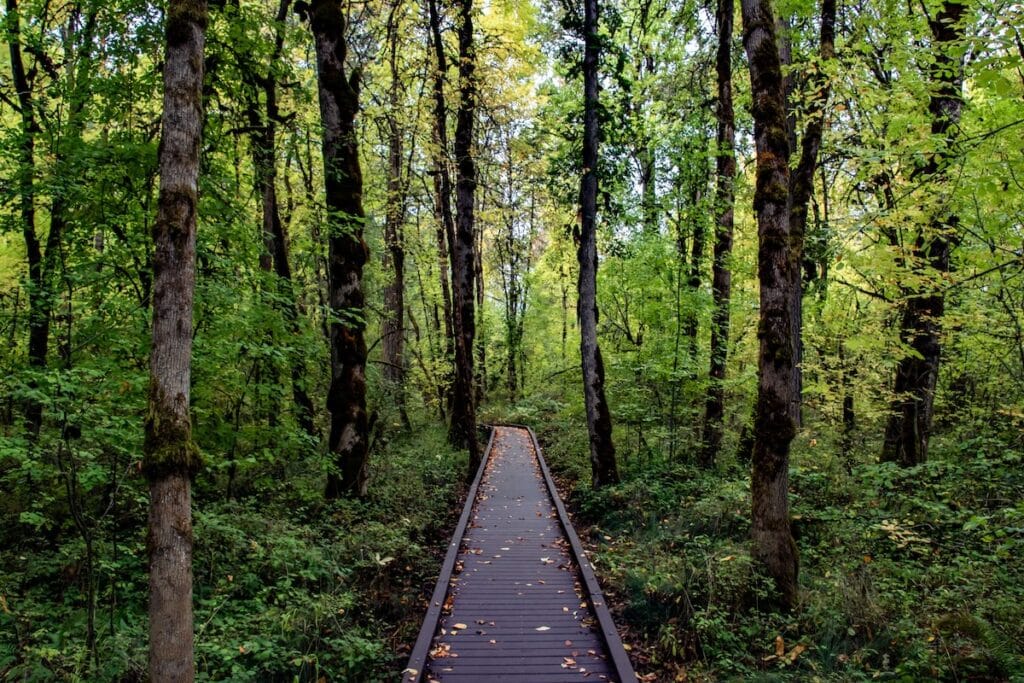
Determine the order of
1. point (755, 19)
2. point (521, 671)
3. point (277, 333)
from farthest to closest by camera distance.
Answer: point (277, 333), point (755, 19), point (521, 671)

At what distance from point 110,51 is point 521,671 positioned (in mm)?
8494

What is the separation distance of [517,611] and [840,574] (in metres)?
3.84

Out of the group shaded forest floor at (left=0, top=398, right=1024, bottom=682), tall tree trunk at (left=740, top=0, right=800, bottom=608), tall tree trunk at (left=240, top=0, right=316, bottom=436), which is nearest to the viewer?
shaded forest floor at (left=0, top=398, right=1024, bottom=682)

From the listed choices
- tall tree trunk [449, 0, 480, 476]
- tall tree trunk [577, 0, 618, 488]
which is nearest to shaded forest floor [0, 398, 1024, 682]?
tall tree trunk [577, 0, 618, 488]

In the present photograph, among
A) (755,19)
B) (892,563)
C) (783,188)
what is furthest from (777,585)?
(755,19)

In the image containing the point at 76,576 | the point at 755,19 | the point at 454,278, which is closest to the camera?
the point at 76,576

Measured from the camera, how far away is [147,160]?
639cm

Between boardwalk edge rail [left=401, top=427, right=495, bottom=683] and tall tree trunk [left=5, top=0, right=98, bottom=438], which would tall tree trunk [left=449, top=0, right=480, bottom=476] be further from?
tall tree trunk [left=5, top=0, right=98, bottom=438]

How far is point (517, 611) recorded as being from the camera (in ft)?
20.8

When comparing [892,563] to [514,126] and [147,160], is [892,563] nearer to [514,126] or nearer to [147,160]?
[147,160]

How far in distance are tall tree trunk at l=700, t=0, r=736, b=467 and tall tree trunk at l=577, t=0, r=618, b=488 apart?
2.56m

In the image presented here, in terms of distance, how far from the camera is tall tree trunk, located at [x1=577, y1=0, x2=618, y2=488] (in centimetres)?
1099

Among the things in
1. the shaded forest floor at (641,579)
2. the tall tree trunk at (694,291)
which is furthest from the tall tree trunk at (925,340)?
the tall tree trunk at (694,291)

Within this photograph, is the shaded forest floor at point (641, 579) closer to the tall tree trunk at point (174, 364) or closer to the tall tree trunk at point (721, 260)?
the tall tree trunk at point (174, 364)
